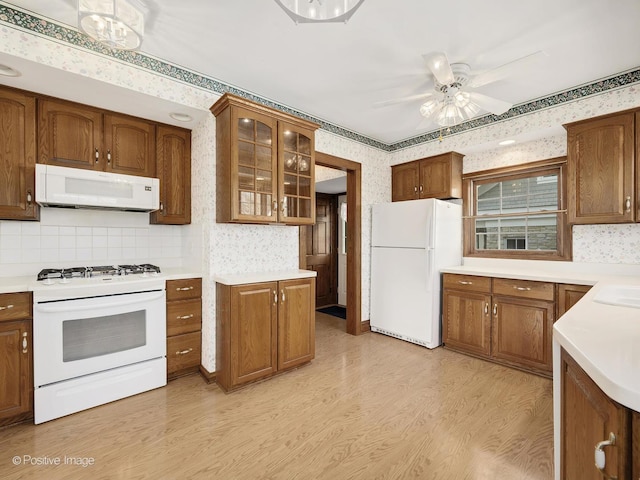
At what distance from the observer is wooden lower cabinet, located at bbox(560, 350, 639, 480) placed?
2.28 ft

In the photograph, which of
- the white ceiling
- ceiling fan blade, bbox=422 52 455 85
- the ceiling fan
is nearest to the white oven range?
the white ceiling

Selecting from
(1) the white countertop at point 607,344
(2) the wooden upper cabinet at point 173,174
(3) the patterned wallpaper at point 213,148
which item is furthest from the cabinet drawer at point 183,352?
(1) the white countertop at point 607,344

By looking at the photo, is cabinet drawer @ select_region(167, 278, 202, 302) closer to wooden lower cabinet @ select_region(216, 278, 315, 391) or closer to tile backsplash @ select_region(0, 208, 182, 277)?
wooden lower cabinet @ select_region(216, 278, 315, 391)

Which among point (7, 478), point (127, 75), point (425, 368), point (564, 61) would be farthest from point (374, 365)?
point (127, 75)

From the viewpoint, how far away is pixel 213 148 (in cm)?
261

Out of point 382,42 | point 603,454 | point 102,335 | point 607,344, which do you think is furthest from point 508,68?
Result: point 102,335

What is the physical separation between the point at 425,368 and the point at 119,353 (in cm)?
259

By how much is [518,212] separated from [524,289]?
1.07m

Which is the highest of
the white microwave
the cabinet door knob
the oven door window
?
the white microwave

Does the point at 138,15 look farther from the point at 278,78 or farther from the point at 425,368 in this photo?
the point at 425,368

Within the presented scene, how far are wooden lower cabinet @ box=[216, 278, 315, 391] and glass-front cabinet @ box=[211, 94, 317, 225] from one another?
0.60 metres

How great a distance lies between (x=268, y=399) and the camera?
2.33 meters

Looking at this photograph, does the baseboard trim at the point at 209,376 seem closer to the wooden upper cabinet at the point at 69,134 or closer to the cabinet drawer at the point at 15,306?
the cabinet drawer at the point at 15,306

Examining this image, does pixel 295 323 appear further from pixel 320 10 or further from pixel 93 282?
pixel 320 10
